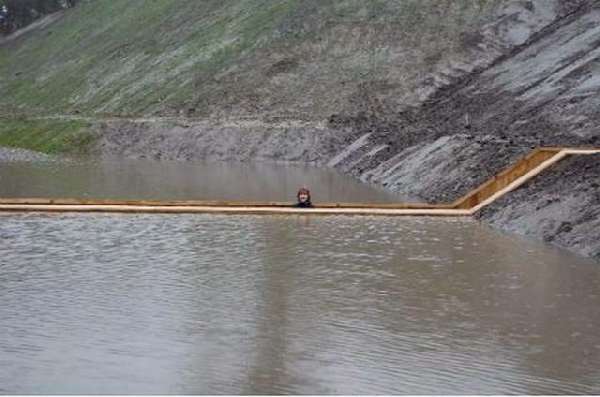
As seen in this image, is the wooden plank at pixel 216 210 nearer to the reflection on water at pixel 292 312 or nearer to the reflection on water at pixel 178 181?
the reflection on water at pixel 292 312

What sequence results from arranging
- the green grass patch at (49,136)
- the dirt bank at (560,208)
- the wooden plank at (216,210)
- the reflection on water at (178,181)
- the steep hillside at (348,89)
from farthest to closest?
the green grass patch at (49,136)
the steep hillside at (348,89)
the reflection on water at (178,181)
the wooden plank at (216,210)
the dirt bank at (560,208)

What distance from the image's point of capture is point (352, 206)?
30812 millimetres

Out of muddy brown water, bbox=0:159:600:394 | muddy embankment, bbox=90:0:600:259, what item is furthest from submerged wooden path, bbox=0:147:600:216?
muddy brown water, bbox=0:159:600:394

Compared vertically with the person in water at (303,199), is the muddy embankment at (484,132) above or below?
above

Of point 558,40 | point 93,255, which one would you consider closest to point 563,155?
point 93,255

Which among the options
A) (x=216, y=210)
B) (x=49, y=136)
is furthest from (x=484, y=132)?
(x=49, y=136)

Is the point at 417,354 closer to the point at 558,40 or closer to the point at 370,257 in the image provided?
the point at 370,257

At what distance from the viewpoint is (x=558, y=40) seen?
5131cm

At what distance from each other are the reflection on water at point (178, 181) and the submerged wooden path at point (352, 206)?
4538mm

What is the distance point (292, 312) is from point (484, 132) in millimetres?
25064

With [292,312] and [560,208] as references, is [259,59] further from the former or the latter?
[292,312]

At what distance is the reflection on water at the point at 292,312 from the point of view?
13703 mm

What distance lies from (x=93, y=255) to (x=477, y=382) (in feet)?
39.1

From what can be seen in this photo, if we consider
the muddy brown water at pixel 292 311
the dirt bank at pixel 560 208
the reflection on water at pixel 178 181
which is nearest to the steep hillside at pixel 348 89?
the dirt bank at pixel 560 208
